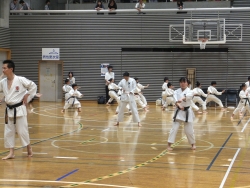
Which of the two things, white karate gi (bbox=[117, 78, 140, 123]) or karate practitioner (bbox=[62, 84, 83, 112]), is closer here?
white karate gi (bbox=[117, 78, 140, 123])

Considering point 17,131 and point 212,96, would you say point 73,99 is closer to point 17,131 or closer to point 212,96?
point 212,96

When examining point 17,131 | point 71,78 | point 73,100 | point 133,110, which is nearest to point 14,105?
point 17,131

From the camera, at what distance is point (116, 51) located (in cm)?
2806

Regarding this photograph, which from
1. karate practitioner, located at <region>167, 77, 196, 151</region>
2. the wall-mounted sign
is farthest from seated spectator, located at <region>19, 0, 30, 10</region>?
karate practitioner, located at <region>167, 77, 196, 151</region>

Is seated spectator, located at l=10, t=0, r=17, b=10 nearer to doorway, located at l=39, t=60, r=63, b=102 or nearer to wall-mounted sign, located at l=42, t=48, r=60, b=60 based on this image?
wall-mounted sign, located at l=42, t=48, r=60, b=60

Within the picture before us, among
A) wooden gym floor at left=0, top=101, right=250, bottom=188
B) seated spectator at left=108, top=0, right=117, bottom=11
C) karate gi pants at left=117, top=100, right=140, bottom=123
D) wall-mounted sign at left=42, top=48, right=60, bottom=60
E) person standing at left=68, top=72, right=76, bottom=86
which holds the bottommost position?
wooden gym floor at left=0, top=101, right=250, bottom=188

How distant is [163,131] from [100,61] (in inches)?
544

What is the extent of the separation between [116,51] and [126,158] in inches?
725

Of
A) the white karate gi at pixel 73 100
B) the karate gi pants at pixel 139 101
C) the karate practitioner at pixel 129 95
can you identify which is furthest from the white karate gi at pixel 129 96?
the karate gi pants at pixel 139 101

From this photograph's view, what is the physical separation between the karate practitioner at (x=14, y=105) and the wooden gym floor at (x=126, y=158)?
1.60 feet

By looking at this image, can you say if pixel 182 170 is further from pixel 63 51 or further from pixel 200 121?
pixel 63 51

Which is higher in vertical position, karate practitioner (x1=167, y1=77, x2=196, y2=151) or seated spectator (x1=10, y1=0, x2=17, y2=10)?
seated spectator (x1=10, y1=0, x2=17, y2=10)

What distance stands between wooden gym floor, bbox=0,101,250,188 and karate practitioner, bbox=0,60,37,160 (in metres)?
0.49

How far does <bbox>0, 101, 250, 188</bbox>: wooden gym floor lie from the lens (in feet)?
A: 25.9
